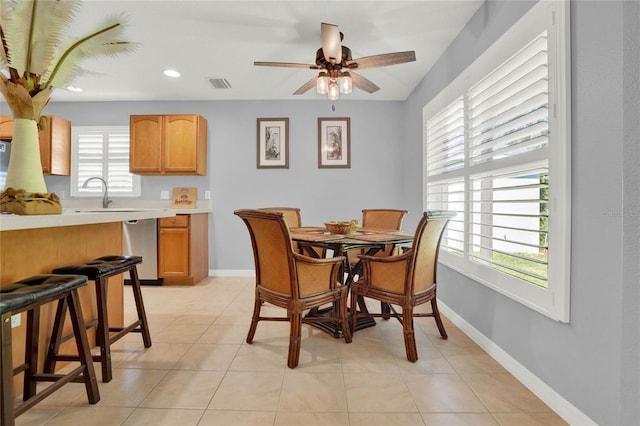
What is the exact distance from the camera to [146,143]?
402 cm

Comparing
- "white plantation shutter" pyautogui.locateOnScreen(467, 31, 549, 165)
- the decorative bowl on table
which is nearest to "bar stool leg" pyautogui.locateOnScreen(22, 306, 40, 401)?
the decorative bowl on table

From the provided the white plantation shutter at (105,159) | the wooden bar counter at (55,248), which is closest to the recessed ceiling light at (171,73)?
the white plantation shutter at (105,159)

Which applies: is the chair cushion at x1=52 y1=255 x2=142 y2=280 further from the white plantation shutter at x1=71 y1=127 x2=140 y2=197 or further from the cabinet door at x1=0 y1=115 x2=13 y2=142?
the cabinet door at x1=0 y1=115 x2=13 y2=142

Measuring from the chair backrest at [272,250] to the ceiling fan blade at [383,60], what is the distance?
1339mm

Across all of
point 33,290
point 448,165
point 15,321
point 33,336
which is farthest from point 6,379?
point 448,165

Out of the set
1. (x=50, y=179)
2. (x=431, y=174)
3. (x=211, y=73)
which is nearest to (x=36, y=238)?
(x=211, y=73)

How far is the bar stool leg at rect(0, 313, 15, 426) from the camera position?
1092mm

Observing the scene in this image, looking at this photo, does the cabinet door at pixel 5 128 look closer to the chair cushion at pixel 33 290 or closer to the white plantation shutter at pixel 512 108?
the chair cushion at pixel 33 290

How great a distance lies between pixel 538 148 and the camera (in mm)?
1656

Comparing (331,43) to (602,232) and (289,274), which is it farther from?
(602,232)

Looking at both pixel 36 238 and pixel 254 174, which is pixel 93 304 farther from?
pixel 254 174

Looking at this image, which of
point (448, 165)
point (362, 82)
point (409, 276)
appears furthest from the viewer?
point (448, 165)

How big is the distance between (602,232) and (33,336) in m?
2.68

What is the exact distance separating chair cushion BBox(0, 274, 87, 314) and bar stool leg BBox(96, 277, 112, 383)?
10.4 inches
